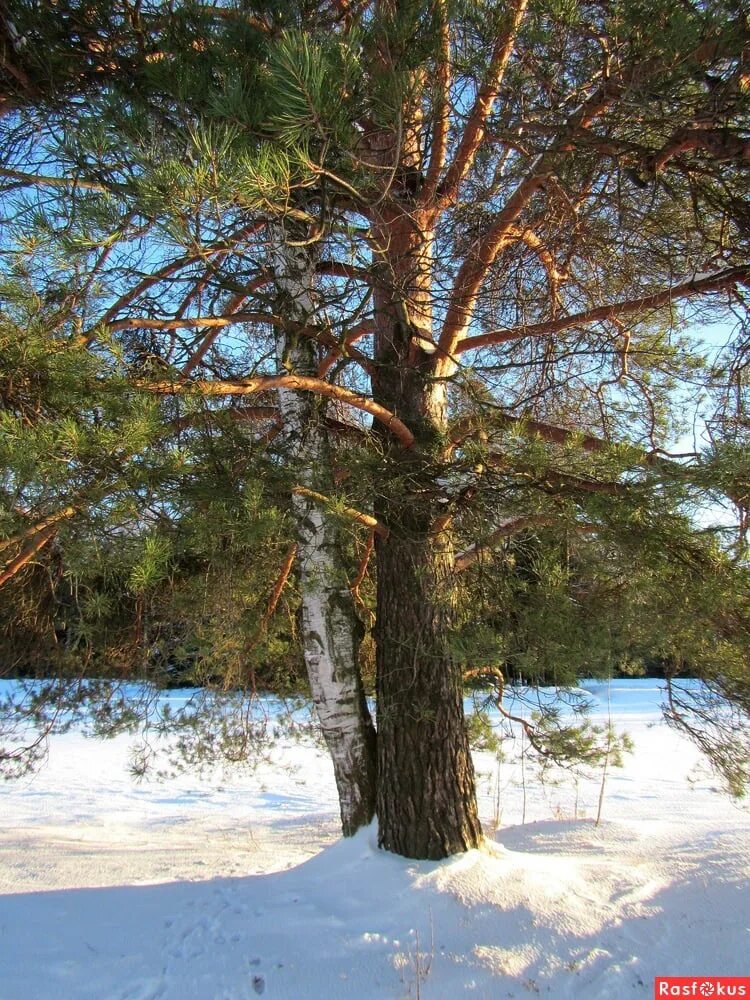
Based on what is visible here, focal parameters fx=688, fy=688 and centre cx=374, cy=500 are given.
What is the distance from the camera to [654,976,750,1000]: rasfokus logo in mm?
2848

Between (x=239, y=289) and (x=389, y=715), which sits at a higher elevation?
(x=239, y=289)

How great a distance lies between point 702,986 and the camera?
2.89 metres

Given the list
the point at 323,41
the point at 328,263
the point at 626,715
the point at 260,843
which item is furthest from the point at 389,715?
the point at 626,715

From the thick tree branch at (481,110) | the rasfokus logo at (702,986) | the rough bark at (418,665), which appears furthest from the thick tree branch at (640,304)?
the rasfokus logo at (702,986)

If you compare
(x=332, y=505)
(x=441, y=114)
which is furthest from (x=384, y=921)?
(x=441, y=114)

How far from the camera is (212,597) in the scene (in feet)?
13.9

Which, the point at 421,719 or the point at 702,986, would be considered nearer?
the point at 702,986

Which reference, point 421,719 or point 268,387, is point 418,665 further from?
point 268,387

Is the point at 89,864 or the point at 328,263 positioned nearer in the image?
the point at 328,263

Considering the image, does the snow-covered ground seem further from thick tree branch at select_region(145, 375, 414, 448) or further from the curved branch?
thick tree branch at select_region(145, 375, 414, 448)

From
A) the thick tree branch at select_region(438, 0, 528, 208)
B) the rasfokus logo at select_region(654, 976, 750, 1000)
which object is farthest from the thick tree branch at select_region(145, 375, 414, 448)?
the rasfokus logo at select_region(654, 976, 750, 1000)

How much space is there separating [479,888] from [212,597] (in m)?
2.19

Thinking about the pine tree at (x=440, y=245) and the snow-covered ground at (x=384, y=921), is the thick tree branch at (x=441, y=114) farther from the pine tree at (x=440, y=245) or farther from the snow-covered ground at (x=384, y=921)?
the snow-covered ground at (x=384, y=921)

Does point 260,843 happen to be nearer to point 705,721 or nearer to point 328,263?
point 705,721
